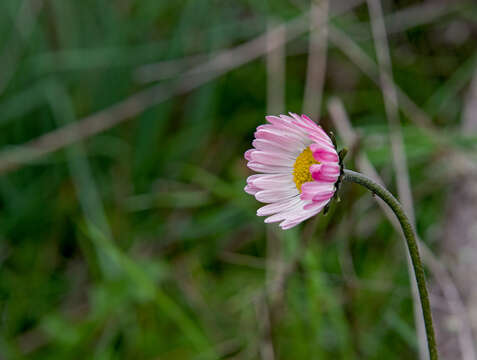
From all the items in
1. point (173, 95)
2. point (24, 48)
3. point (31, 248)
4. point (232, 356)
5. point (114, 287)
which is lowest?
point (232, 356)

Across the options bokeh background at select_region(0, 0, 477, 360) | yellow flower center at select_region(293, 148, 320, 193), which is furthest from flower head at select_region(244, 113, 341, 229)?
bokeh background at select_region(0, 0, 477, 360)

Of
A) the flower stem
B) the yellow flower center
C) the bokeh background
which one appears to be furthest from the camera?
the bokeh background

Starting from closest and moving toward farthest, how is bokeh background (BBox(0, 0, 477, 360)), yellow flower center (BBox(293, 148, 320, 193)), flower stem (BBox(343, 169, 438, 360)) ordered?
flower stem (BBox(343, 169, 438, 360)), yellow flower center (BBox(293, 148, 320, 193)), bokeh background (BBox(0, 0, 477, 360))

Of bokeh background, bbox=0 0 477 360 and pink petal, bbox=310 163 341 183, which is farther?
bokeh background, bbox=0 0 477 360

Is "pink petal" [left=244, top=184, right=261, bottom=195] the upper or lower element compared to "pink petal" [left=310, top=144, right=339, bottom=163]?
lower

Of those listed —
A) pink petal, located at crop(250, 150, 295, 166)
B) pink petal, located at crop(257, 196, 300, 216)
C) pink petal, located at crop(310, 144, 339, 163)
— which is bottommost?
pink petal, located at crop(257, 196, 300, 216)

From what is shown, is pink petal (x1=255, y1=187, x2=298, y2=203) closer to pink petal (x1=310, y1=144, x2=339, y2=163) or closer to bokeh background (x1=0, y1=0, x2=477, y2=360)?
pink petal (x1=310, y1=144, x2=339, y2=163)

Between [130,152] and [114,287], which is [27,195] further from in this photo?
[114,287]

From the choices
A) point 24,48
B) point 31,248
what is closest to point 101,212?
point 31,248
